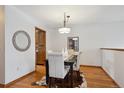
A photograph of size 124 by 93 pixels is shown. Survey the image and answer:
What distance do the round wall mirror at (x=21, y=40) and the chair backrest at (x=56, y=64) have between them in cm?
127

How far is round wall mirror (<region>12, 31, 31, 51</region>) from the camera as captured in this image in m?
3.00

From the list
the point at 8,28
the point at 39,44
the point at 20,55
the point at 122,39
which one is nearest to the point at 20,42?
the point at 20,55

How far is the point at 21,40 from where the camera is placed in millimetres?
3291

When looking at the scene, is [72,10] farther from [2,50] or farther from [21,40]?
[2,50]

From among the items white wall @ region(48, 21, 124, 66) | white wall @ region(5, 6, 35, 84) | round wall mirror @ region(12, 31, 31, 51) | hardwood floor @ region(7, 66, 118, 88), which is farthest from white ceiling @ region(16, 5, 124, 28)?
hardwood floor @ region(7, 66, 118, 88)

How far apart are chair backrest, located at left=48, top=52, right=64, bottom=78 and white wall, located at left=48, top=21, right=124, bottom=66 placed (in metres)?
3.30

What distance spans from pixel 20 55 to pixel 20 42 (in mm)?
427

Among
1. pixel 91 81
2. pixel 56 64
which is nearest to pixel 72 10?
pixel 56 64

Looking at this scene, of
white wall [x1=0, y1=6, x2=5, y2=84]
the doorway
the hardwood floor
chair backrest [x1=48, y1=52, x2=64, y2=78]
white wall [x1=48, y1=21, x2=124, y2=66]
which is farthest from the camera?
the doorway

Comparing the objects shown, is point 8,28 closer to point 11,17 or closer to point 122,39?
point 11,17

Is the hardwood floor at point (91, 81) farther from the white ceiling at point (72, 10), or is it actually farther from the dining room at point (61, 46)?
the white ceiling at point (72, 10)

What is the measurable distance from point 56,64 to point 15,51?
1.42 metres

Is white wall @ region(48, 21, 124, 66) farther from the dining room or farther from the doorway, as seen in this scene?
the doorway
